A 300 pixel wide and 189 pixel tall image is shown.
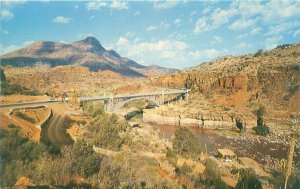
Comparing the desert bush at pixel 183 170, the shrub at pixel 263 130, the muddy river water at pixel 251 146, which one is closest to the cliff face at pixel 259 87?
the shrub at pixel 263 130

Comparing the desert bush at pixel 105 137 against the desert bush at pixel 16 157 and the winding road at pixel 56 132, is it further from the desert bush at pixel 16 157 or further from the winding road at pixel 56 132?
the desert bush at pixel 16 157

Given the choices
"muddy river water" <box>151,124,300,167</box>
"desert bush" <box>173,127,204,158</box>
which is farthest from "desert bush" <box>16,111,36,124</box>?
"muddy river water" <box>151,124,300,167</box>

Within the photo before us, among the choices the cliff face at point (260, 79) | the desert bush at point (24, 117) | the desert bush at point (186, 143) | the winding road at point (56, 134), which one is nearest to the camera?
the winding road at point (56, 134)

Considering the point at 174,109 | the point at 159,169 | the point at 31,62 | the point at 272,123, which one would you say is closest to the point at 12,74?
the point at 174,109

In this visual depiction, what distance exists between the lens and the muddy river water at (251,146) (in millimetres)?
37375

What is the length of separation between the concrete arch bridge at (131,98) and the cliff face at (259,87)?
4863 millimetres

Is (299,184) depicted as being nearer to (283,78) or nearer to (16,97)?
(16,97)

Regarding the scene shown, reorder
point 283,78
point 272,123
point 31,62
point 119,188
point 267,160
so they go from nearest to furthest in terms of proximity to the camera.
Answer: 1. point 119,188
2. point 267,160
3. point 272,123
4. point 283,78
5. point 31,62

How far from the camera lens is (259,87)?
6944cm

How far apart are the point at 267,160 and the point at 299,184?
19.6 meters

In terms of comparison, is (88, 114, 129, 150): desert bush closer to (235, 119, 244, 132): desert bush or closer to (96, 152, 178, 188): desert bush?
(96, 152, 178, 188): desert bush

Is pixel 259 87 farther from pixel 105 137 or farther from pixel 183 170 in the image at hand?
pixel 183 170

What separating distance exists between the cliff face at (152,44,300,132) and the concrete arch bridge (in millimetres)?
4863

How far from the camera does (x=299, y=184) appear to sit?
17.5m
